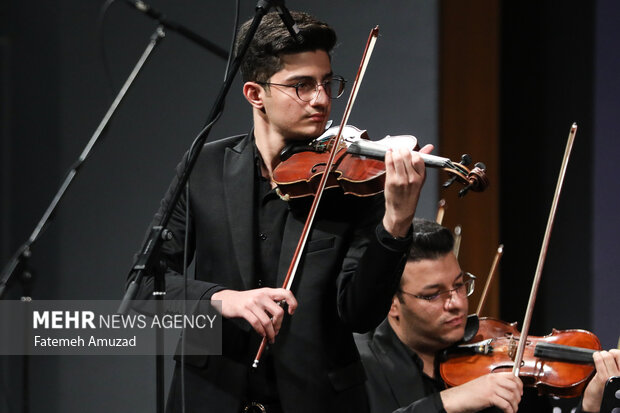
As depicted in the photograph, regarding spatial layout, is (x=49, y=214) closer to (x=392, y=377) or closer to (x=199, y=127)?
(x=392, y=377)

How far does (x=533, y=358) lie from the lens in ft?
6.23

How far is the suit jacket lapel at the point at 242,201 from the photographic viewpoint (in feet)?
4.99

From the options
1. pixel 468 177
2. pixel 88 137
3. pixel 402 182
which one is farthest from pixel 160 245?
pixel 88 137

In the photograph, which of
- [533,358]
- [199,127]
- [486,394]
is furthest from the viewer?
[199,127]

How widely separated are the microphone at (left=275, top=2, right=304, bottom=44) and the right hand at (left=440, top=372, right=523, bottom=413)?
85 cm

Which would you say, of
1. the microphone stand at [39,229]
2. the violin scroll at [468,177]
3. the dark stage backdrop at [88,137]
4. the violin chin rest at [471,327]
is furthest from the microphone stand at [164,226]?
the dark stage backdrop at [88,137]

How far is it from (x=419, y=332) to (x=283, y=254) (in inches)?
25.0

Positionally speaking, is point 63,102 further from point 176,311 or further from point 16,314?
point 176,311

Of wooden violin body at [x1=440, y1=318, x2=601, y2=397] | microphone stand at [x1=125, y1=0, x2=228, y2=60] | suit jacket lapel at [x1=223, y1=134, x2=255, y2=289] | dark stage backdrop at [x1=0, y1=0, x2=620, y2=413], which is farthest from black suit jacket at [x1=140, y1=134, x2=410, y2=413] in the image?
dark stage backdrop at [x1=0, y1=0, x2=620, y2=413]

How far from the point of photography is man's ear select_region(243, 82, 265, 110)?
163 centimetres

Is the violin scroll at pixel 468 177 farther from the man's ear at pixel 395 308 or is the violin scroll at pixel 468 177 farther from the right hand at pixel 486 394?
the man's ear at pixel 395 308

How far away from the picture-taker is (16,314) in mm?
2852

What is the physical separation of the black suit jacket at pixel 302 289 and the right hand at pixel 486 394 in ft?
1.30

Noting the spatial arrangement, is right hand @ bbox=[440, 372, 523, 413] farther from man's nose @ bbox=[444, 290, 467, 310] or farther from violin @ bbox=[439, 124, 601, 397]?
man's nose @ bbox=[444, 290, 467, 310]
